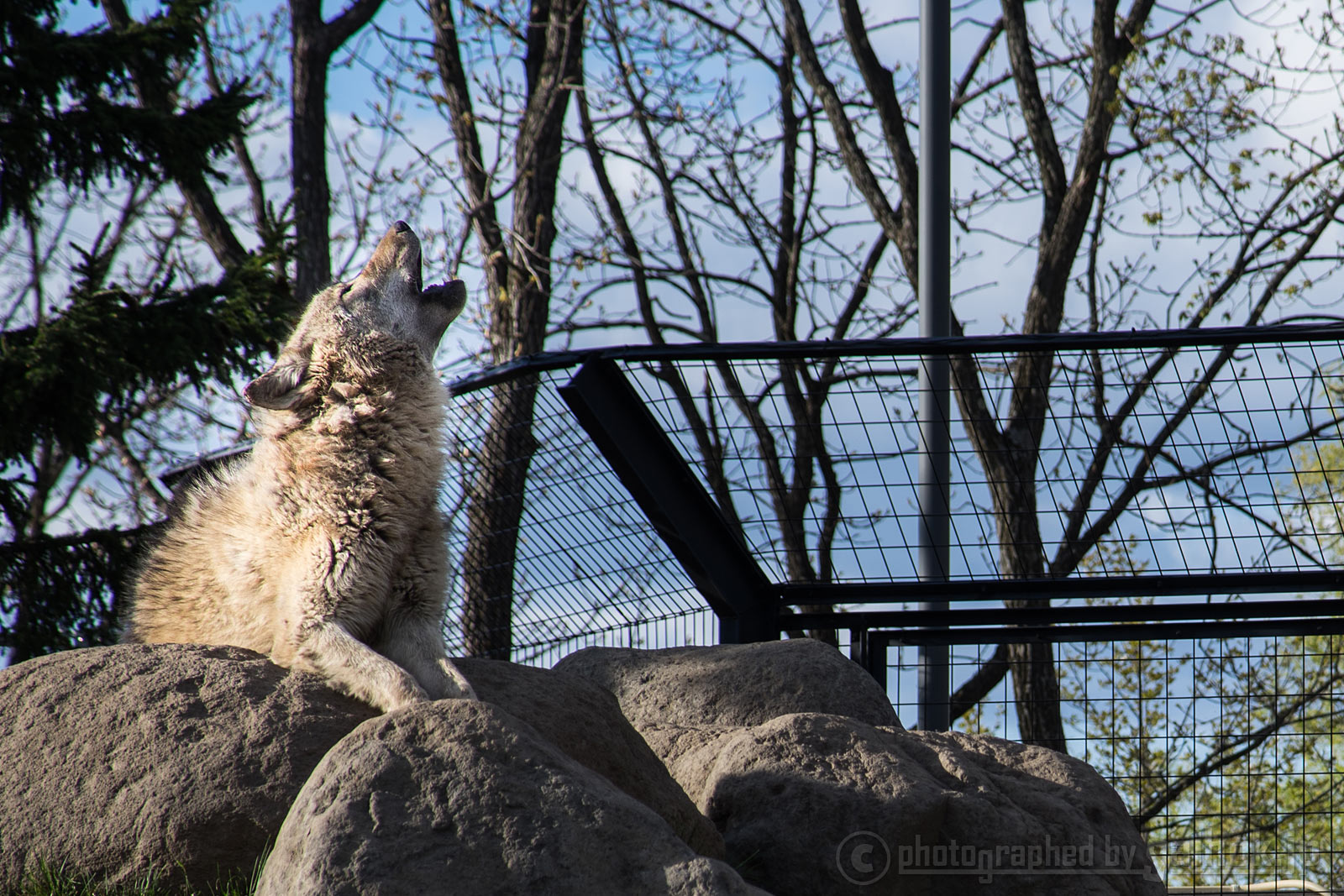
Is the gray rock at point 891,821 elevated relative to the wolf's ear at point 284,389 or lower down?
lower down

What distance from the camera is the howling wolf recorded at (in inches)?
160

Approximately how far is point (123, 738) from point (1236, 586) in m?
4.79

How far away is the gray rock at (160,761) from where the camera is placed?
3.66m

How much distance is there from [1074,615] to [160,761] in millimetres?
4254

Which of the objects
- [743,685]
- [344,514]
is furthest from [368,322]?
[743,685]

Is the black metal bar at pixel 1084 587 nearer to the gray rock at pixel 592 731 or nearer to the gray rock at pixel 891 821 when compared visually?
the gray rock at pixel 891 821

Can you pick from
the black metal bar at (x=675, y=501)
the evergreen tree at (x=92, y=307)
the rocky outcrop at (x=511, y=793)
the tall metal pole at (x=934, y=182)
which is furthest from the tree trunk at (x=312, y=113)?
the rocky outcrop at (x=511, y=793)

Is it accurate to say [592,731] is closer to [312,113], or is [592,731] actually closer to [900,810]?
[900,810]

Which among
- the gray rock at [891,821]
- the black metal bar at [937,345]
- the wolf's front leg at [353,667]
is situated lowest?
the gray rock at [891,821]

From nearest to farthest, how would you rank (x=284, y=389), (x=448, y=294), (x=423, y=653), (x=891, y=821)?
(x=891, y=821)
(x=423, y=653)
(x=284, y=389)
(x=448, y=294)

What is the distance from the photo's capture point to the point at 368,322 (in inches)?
179

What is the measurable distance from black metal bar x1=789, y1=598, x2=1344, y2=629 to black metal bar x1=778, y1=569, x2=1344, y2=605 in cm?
8

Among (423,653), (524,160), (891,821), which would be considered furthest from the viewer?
(524,160)

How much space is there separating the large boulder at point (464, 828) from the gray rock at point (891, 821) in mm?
938
